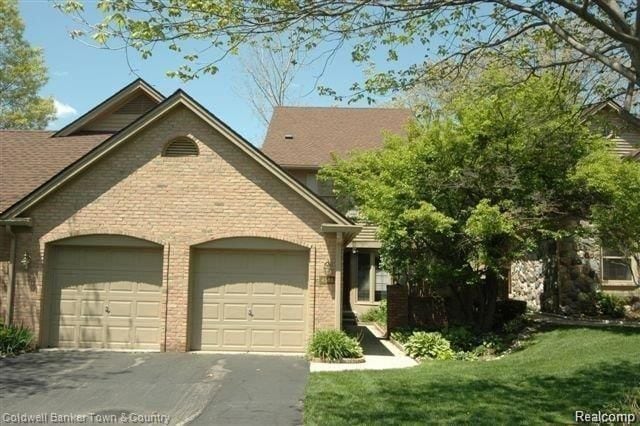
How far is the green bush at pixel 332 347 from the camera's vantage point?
13201 millimetres

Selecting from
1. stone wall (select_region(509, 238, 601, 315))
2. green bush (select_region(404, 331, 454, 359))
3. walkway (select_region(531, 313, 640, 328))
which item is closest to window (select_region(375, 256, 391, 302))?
stone wall (select_region(509, 238, 601, 315))

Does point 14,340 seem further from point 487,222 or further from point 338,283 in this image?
point 487,222

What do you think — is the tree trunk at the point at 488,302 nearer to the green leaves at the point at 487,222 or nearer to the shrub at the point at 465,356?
the shrub at the point at 465,356

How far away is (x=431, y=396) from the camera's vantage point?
937cm

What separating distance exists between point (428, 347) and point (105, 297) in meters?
7.43

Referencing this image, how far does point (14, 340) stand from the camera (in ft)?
43.6

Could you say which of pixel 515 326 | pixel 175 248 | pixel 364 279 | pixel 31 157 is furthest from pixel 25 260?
pixel 364 279

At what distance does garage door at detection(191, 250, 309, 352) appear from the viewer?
14.3m

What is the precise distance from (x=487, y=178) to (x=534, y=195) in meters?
1.17

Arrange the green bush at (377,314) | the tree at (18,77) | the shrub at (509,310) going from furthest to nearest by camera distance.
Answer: the tree at (18,77)
the green bush at (377,314)
the shrub at (509,310)

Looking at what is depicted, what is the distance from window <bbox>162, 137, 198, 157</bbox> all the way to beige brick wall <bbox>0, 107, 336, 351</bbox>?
0.42 feet

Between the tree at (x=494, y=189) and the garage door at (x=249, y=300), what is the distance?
2.76 meters

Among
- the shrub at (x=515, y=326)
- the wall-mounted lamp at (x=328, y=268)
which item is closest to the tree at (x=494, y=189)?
the shrub at (x=515, y=326)

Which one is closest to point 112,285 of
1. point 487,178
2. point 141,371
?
point 141,371
